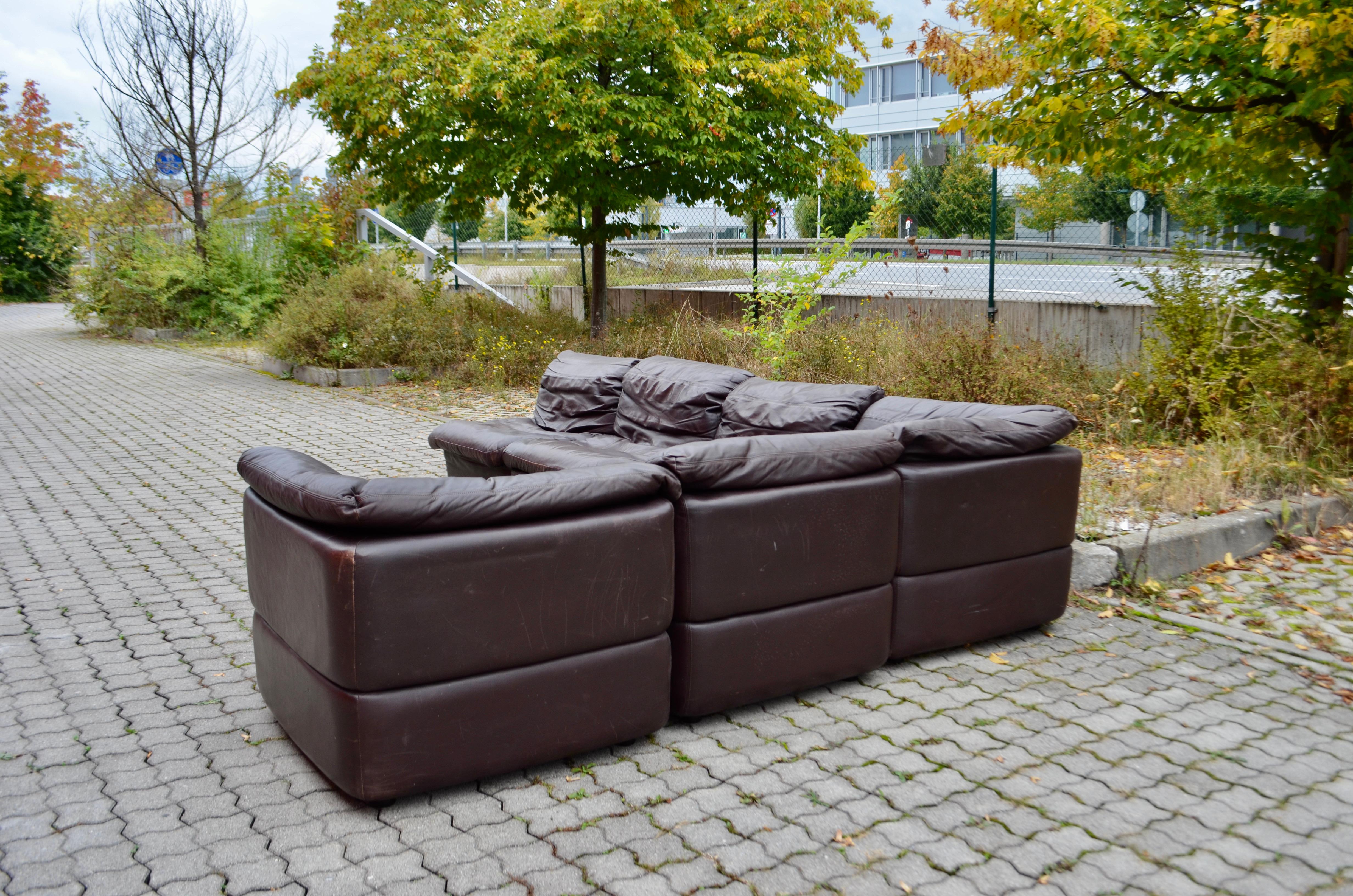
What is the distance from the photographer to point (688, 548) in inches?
143

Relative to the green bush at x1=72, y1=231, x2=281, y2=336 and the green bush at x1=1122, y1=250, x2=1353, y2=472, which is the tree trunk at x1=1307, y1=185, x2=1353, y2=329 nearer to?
the green bush at x1=1122, y1=250, x2=1353, y2=472

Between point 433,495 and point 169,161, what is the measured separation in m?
17.4

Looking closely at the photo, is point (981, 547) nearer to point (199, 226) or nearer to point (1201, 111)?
point (1201, 111)

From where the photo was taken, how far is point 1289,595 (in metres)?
5.11

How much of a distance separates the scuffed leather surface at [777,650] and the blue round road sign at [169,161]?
17.4 metres

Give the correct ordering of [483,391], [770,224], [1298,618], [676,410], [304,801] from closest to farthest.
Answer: [304,801] < [1298,618] < [676,410] < [483,391] < [770,224]

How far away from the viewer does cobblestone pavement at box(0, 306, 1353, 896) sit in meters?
2.83

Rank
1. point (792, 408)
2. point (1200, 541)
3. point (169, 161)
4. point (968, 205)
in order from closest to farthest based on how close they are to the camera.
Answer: point (792, 408), point (1200, 541), point (968, 205), point (169, 161)

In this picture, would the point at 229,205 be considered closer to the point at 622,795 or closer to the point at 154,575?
the point at 154,575

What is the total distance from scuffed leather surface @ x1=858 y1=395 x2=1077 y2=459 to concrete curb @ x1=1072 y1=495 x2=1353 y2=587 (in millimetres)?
901

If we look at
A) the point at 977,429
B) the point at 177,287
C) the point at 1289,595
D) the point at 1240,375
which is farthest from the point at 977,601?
the point at 177,287

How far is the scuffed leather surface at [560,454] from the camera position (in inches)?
195

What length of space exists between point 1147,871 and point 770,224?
40.1 feet

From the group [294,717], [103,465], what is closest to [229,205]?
[103,465]
